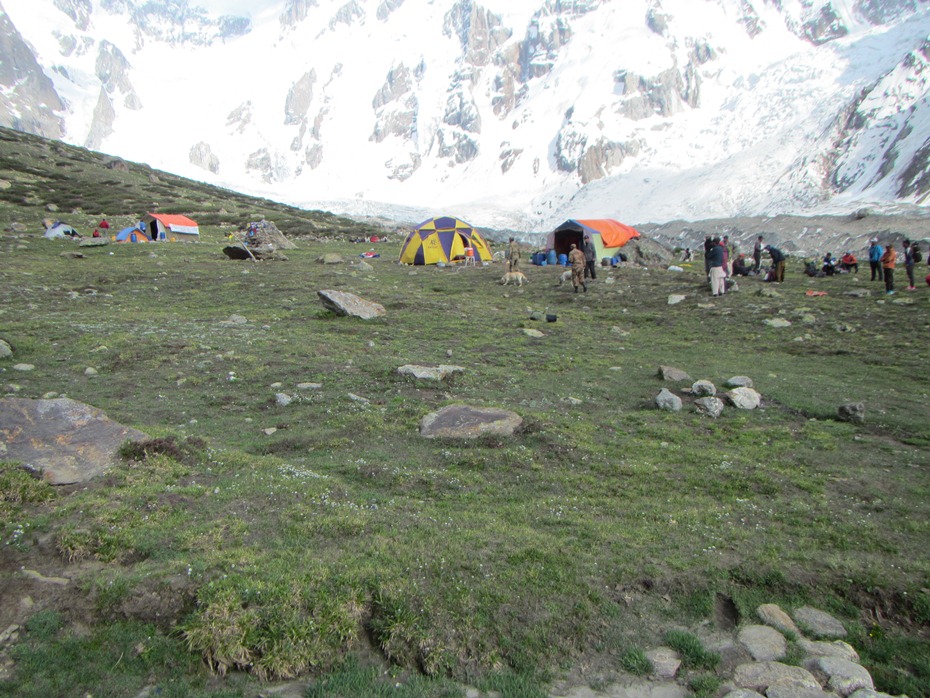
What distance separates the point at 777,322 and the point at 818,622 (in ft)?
50.7

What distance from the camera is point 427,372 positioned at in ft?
43.1

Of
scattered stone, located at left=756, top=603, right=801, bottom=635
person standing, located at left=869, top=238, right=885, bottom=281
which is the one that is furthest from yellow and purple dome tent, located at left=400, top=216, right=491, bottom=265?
scattered stone, located at left=756, top=603, right=801, bottom=635

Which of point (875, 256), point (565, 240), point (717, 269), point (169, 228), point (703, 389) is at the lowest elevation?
point (703, 389)

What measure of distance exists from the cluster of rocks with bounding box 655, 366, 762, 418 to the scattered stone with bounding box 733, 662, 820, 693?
260 inches

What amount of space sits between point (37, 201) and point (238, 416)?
5227 cm

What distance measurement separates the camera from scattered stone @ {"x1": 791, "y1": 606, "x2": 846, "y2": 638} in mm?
5755

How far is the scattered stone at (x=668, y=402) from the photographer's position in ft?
38.5

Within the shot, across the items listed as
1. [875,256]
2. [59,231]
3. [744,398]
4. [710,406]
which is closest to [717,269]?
[875,256]

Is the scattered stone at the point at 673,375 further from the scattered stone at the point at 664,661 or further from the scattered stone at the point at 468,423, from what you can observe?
the scattered stone at the point at 664,661

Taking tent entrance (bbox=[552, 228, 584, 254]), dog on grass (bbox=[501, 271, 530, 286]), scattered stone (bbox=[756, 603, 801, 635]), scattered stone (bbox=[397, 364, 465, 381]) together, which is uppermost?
tent entrance (bbox=[552, 228, 584, 254])

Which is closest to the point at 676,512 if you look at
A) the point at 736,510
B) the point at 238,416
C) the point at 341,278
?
the point at 736,510

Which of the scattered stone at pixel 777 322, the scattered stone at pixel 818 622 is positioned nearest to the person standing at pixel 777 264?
the scattered stone at pixel 777 322

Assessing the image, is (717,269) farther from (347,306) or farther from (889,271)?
(347,306)

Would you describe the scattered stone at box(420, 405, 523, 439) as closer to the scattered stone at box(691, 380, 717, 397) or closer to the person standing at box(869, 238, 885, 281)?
the scattered stone at box(691, 380, 717, 397)
